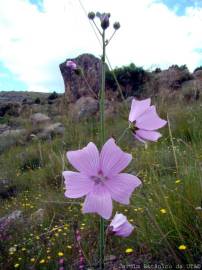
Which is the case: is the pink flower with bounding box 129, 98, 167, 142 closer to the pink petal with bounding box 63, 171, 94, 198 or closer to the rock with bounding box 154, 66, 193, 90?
the pink petal with bounding box 63, 171, 94, 198

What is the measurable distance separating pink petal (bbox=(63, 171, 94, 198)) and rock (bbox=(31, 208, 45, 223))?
7.92 feet

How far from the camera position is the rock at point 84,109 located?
414 inches

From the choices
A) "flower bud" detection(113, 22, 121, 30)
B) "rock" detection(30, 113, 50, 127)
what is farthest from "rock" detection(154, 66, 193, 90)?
"flower bud" detection(113, 22, 121, 30)

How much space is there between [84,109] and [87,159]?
9891 mm

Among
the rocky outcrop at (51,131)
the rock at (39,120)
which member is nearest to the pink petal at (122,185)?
the rocky outcrop at (51,131)

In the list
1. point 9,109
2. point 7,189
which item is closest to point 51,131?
point 7,189

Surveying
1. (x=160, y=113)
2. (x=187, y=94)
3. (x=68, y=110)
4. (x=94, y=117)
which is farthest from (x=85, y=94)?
(x=160, y=113)

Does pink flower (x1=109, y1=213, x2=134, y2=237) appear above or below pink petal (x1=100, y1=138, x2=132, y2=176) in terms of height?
below

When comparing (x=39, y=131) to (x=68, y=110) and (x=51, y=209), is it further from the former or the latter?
(x=51, y=209)

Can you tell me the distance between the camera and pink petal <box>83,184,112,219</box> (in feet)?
3.60

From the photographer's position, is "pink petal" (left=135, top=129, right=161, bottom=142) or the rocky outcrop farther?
the rocky outcrop

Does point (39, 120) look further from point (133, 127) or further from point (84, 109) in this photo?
point (133, 127)

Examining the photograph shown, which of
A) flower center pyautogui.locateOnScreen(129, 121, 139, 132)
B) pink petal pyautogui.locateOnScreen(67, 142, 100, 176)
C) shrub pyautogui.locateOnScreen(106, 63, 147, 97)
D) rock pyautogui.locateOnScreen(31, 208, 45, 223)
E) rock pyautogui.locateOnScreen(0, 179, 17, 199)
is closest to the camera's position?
pink petal pyautogui.locateOnScreen(67, 142, 100, 176)

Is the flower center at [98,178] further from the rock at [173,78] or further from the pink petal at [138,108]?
the rock at [173,78]
